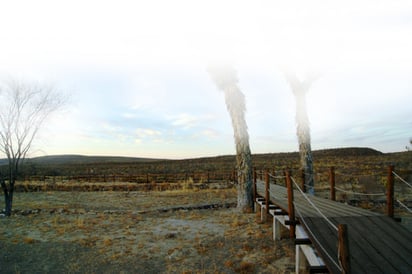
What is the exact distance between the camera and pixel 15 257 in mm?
7078

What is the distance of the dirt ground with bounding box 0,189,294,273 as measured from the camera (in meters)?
6.25

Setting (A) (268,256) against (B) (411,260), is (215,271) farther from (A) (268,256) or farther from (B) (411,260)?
(B) (411,260)

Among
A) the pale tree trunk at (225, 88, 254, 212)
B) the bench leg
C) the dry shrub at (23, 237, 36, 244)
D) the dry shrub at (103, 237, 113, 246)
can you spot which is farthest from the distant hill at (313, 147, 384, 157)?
the dry shrub at (23, 237, 36, 244)

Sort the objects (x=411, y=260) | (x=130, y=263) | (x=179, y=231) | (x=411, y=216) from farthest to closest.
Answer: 1. (x=411, y=216)
2. (x=179, y=231)
3. (x=130, y=263)
4. (x=411, y=260)

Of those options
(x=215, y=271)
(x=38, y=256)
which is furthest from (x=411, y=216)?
(x=38, y=256)

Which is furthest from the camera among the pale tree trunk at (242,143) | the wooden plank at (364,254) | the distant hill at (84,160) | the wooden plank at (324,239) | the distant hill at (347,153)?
the distant hill at (84,160)

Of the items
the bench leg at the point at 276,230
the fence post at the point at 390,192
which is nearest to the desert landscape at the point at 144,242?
the bench leg at the point at 276,230

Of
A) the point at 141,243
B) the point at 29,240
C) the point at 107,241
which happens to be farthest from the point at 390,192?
the point at 29,240

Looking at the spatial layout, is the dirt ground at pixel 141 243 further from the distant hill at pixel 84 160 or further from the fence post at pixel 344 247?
the distant hill at pixel 84 160

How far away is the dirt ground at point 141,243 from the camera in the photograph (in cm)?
625

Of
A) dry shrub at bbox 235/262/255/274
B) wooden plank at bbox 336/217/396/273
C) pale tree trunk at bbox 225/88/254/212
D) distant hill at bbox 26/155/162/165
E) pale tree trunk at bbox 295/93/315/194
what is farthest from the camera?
distant hill at bbox 26/155/162/165

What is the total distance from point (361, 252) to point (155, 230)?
678 centimetres

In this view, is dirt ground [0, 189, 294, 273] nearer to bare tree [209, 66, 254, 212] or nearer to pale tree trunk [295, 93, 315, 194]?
bare tree [209, 66, 254, 212]

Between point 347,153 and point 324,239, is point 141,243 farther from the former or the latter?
point 347,153
